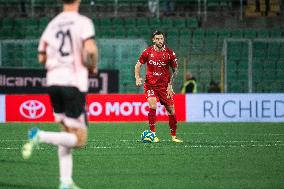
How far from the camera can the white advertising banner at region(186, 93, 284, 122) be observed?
24.5 metres

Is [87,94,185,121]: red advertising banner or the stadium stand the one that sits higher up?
the stadium stand

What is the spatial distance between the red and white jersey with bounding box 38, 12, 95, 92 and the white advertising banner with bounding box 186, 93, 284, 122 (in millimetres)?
16503

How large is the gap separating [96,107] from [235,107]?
4.22 metres

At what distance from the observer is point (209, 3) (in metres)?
30.7

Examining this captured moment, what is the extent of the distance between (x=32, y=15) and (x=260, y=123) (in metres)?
10.5

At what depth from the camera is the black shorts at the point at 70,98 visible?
796 cm

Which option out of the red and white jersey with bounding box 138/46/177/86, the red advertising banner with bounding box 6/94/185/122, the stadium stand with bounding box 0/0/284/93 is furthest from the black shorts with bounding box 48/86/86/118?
the stadium stand with bounding box 0/0/284/93

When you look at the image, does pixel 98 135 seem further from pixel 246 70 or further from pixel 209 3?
pixel 209 3

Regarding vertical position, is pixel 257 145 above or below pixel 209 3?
below

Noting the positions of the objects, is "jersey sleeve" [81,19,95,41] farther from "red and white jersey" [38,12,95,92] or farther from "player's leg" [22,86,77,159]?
"player's leg" [22,86,77,159]

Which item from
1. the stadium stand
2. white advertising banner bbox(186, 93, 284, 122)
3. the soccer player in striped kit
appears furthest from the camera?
the stadium stand

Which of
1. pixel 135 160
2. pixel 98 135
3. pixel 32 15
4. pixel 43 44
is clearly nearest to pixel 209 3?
pixel 32 15

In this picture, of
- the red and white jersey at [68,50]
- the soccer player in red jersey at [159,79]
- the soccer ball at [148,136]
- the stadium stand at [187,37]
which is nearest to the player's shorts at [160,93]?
the soccer player in red jersey at [159,79]

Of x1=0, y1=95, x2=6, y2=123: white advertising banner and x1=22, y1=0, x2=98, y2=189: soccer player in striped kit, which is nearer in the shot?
x1=22, y1=0, x2=98, y2=189: soccer player in striped kit
